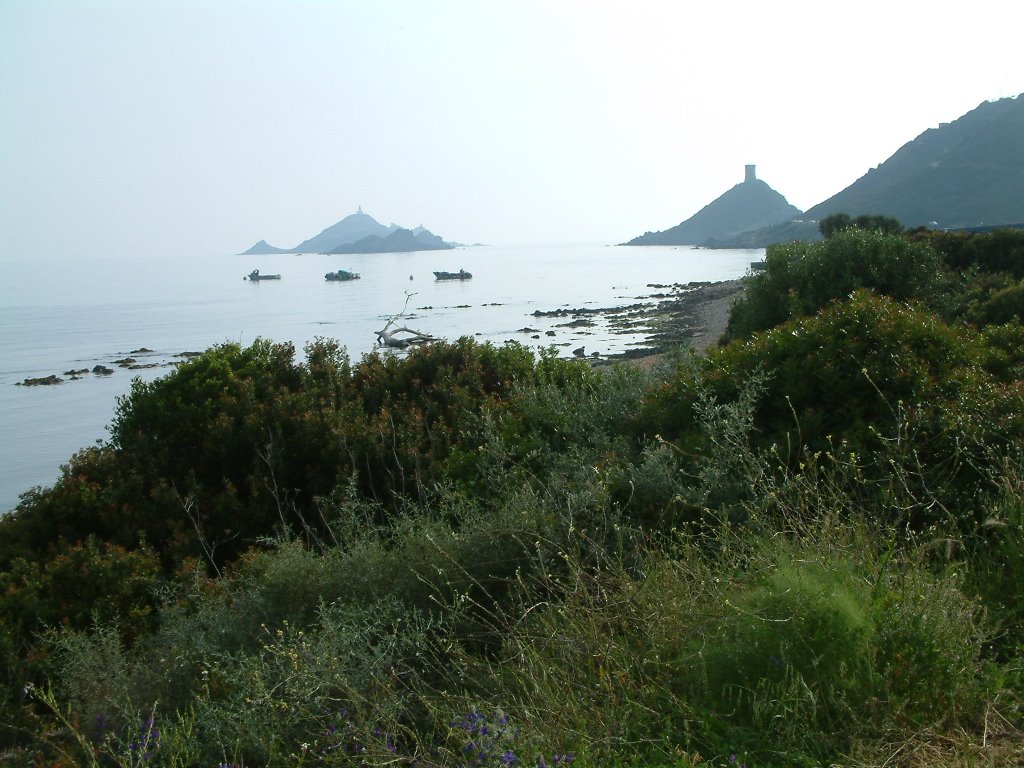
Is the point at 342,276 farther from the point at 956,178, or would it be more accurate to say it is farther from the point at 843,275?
the point at 843,275

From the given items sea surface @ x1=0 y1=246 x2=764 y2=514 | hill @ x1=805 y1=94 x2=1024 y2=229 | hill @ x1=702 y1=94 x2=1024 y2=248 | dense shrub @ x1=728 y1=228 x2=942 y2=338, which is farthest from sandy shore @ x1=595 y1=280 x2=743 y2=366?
hill @ x1=805 y1=94 x2=1024 y2=229

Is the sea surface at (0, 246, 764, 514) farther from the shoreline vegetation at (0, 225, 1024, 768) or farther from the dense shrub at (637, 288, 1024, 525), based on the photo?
the dense shrub at (637, 288, 1024, 525)

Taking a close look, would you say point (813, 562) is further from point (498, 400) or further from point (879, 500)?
point (498, 400)

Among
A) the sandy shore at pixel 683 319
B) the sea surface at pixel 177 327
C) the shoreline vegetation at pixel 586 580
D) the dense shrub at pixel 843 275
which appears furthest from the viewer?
the sandy shore at pixel 683 319

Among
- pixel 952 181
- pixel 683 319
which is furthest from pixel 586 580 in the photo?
pixel 952 181

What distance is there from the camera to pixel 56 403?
92.3ft

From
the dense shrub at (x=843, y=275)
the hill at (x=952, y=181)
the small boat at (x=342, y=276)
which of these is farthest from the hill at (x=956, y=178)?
the dense shrub at (x=843, y=275)

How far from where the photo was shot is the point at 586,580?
4.16m

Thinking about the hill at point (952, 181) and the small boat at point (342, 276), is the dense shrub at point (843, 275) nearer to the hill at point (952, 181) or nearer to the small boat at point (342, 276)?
the hill at point (952, 181)

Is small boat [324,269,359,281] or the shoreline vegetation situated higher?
small boat [324,269,359,281]

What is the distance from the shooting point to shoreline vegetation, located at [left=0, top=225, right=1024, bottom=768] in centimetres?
298

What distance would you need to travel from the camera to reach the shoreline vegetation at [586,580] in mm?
2984

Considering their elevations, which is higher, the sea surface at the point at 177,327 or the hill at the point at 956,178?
the hill at the point at 956,178

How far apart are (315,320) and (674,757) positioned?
54226 millimetres
